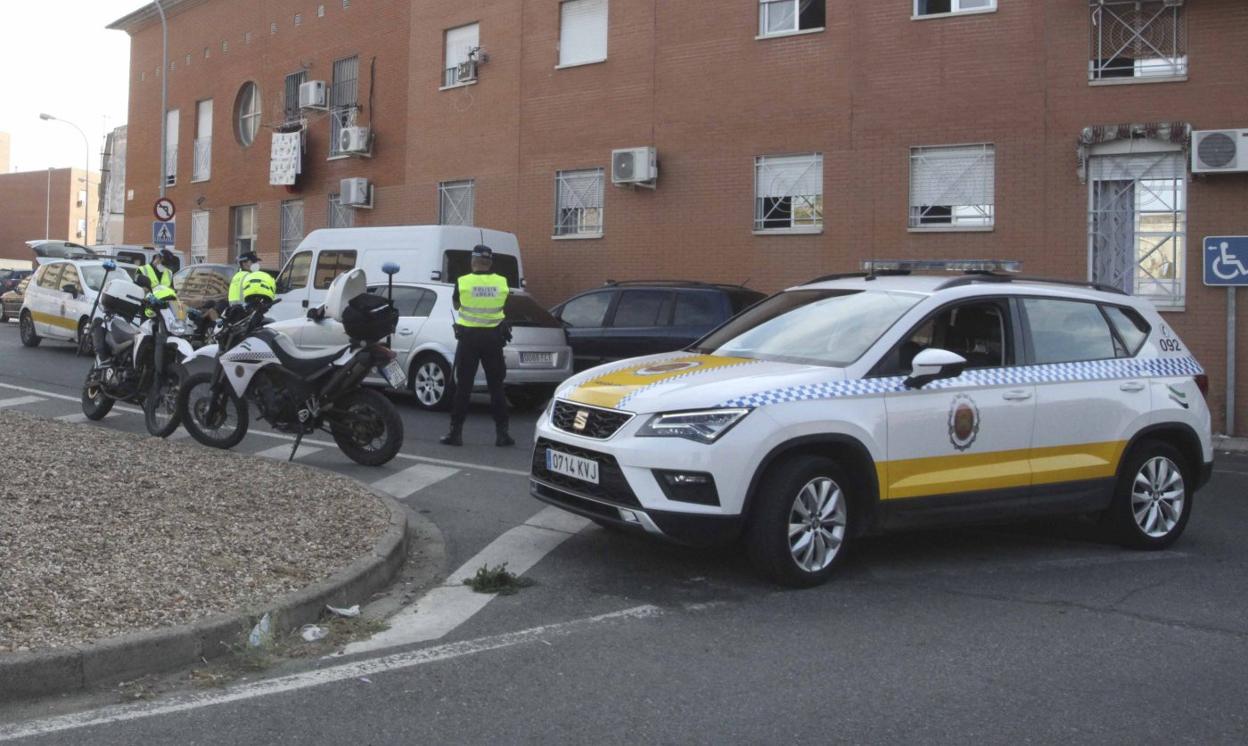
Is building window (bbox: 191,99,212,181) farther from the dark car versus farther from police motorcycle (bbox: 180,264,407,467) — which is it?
police motorcycle (bbox: 180,264,407,467)

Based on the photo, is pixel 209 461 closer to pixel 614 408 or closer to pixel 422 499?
pixel 422 499

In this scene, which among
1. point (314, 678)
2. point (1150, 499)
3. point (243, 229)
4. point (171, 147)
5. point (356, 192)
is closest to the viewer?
point (314, 678)

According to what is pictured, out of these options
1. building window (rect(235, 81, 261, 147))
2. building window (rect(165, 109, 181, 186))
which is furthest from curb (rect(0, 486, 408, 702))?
building window (rect(165, 109, 181, 186))

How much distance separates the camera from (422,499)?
8812 millimetres

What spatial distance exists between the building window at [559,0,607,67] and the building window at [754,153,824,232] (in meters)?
3.85

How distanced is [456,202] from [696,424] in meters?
17.1

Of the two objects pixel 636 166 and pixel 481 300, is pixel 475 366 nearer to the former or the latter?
pixel 481 300

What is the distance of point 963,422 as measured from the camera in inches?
263

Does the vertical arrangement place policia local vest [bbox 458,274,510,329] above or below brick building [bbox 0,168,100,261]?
below

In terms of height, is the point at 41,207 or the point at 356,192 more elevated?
the point at 41,207

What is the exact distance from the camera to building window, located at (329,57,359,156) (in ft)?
81.6

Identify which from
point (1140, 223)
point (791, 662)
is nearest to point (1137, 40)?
point (1140, 223)

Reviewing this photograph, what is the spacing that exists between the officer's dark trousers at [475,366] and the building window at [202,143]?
21024 mm

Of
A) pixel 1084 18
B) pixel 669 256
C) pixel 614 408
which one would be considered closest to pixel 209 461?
pixel 614 408
